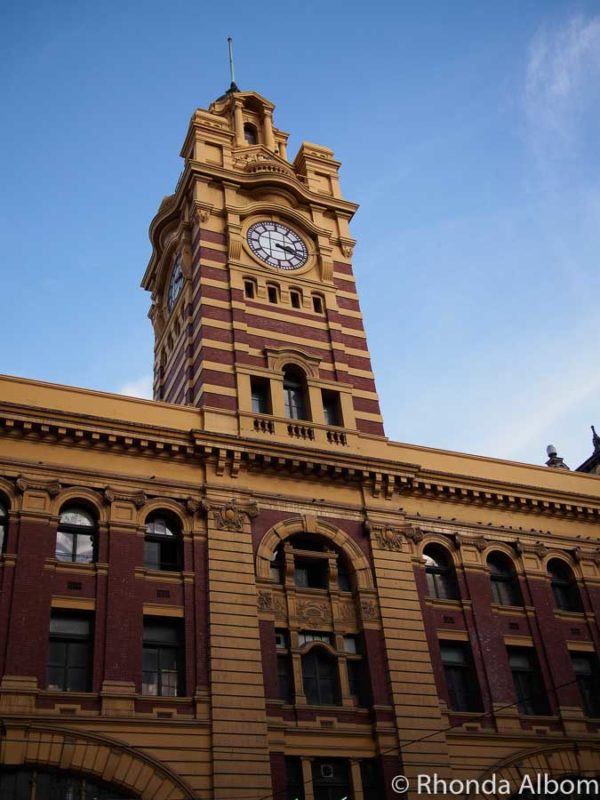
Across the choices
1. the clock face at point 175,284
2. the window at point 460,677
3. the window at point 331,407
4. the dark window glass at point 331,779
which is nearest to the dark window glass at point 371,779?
the dark window glass at point 331,779

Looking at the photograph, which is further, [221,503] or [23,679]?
[221,503]

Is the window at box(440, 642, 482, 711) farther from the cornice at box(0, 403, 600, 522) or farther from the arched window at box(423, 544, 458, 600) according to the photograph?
the cornice at box(0, 403, 600, 522)

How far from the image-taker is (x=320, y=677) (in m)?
32.1

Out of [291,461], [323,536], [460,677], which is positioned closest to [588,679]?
[460,677]

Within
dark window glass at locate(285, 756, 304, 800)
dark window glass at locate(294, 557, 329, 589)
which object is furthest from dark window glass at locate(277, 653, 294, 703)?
dark window glass at locate(294, 557, 329, 589)

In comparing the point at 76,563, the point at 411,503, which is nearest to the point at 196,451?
the point at 76,563

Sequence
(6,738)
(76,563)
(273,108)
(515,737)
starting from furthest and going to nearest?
(273,108) < (515,737) < (76,563) < (6,738)

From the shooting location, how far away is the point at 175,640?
100 feet

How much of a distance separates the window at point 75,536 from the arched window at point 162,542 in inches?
75.0

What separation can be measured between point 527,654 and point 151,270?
26370 millimetres

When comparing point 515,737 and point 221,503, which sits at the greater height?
point 221,503

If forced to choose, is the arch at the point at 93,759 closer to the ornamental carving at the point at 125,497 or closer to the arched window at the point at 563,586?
the ornamental carving at the point at 125,497

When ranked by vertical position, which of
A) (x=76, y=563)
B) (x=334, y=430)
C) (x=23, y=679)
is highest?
(x=334, y=430)

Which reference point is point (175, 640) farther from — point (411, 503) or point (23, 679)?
point (411, 503)
